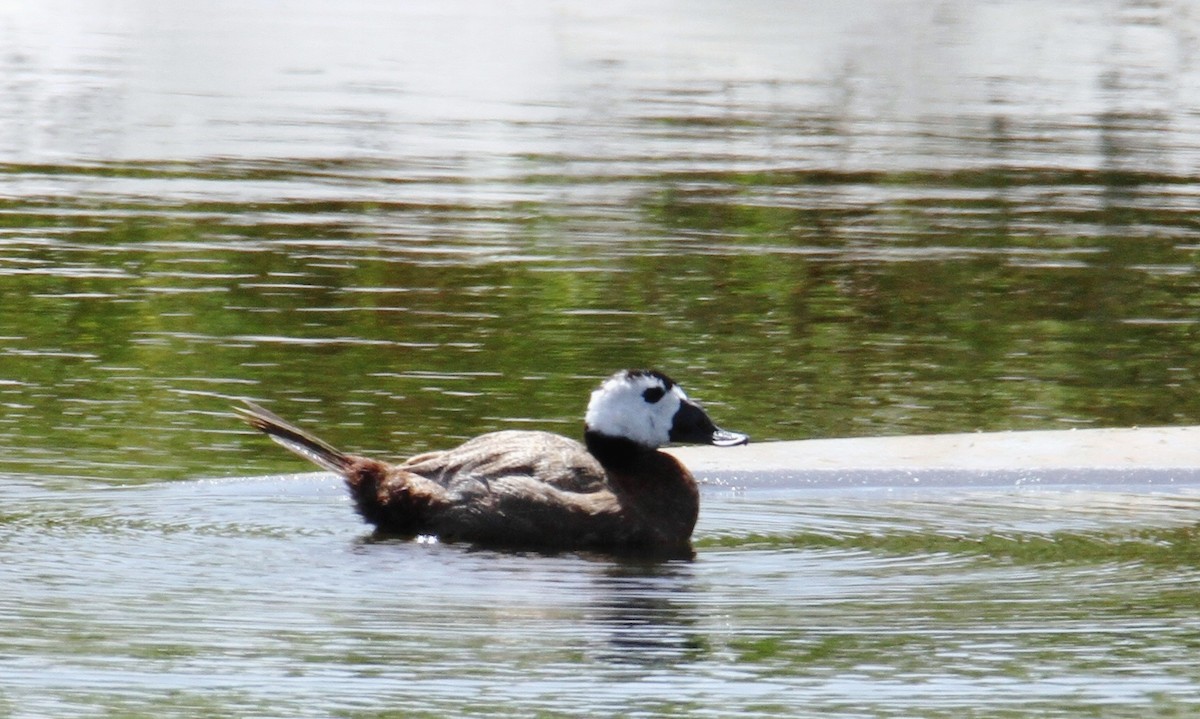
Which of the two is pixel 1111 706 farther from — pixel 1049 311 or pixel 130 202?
pixel 130 202

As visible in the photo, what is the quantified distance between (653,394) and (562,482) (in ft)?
1.64

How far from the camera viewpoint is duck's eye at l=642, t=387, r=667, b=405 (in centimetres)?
876

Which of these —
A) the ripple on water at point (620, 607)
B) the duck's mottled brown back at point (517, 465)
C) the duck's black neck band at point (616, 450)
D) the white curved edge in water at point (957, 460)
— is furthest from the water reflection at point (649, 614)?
the white curved edge in water at point (957, 460)

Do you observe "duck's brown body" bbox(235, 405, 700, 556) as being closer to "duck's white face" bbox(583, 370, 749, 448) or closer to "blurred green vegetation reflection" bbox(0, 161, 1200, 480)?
"duck's white face" bbox(583, 370, 749, 448)

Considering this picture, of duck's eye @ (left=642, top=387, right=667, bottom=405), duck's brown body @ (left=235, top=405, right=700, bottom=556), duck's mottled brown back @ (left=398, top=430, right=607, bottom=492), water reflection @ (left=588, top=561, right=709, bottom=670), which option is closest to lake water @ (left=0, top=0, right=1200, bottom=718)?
water reflection @ (left=588, top=561, right=709, bottom=670)

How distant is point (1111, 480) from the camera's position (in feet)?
31.4

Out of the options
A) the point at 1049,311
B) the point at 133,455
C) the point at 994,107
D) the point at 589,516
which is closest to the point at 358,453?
the point at 133,455

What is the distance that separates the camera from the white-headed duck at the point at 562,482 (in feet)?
27.5

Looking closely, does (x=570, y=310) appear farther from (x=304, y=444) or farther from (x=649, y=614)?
(x=649, y=614)

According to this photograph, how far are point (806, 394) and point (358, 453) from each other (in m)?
2.49

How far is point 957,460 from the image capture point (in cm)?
970

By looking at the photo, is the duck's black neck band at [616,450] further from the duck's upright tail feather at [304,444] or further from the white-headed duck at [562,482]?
the duck's upright tail feather at [304,444]

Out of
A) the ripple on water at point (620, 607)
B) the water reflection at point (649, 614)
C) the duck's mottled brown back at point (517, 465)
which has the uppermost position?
the duck's mottled brown back at point (517, 465)

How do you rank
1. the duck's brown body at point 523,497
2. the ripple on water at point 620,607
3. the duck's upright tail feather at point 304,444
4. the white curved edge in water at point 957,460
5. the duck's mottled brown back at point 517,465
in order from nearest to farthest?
1. the ripple on water at point 620,607
2. the duck's brown body at point 523,497
3. the duck's mottled brown back at point 517,465
4. the duck's upright tail feather at point 304,444
5. the white curved edge in water at point 957,460
